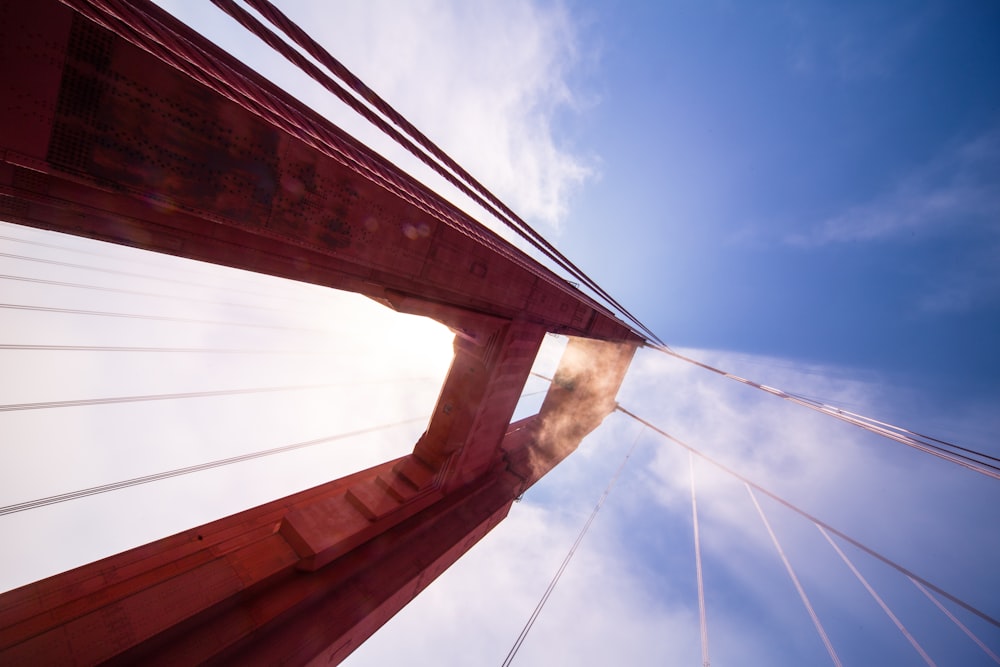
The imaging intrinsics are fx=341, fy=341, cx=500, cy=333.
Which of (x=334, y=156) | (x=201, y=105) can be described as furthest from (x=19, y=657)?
(x=334, y=156)

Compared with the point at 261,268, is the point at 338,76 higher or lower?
higher

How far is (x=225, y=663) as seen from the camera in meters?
4.69

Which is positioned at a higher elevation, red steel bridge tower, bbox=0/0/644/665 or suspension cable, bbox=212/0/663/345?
suspension cable, bbox=212/0/663/345

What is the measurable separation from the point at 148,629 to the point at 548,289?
855 cm

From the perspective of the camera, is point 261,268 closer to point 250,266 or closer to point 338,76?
Answer: point 250,266

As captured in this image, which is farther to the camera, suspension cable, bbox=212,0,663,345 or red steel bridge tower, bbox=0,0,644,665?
suspension cable, bbox=212,0,663,345

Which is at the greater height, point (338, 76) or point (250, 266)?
point (338, 76)

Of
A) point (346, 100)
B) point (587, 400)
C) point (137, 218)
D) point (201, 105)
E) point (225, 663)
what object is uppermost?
point (346, 100)

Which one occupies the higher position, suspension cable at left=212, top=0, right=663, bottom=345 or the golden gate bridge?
suspension cable at left=212, top=0, right=663, bottom=345

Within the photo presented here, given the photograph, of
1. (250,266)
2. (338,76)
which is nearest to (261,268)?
(250,266)

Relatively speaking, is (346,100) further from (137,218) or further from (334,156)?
(137,218)

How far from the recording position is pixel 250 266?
3.91 meters

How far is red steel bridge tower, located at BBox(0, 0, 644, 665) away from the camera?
220 cm

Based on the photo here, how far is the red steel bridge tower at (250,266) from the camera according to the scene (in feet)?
7.22
